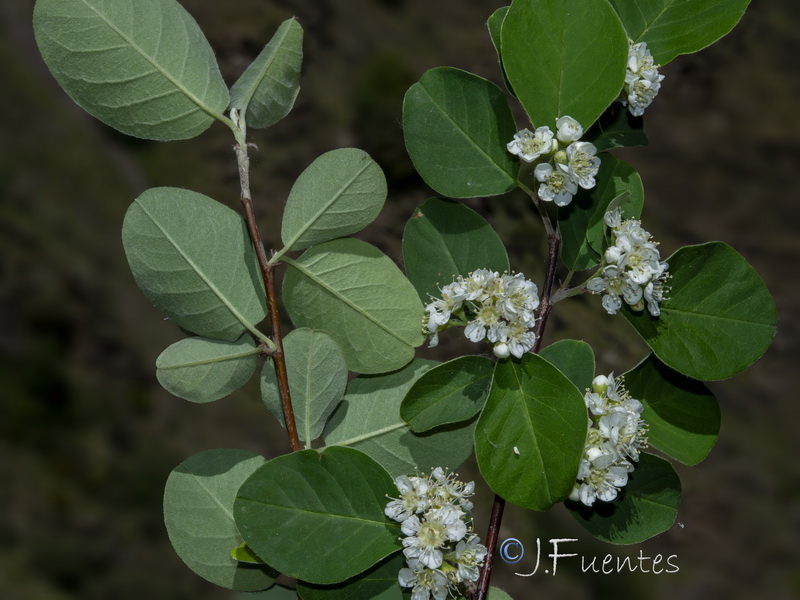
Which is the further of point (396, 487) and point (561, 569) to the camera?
point (561, 569)

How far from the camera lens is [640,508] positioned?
1260 mm

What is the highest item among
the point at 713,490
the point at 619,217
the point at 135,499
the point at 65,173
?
the point at 619,217

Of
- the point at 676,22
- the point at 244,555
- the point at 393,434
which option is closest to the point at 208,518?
the point at 244,555

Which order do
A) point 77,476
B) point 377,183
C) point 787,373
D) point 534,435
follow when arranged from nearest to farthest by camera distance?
point 534,435
point 377,183
point 77,476
point 787,373

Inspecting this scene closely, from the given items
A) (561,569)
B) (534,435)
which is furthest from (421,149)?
(561,569)

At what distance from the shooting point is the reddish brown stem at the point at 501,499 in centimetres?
120

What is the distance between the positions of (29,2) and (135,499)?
3086 millimetres

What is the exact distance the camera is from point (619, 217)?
1153mm

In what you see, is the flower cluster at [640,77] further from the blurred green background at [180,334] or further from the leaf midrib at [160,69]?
the blurred green background at [180,334]

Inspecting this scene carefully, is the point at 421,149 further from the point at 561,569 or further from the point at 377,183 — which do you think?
the point at 561,569

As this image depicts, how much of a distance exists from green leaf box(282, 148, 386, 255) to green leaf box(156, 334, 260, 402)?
0.20m

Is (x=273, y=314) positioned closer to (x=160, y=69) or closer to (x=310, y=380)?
(x=310, y=380)

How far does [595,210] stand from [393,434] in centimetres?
56

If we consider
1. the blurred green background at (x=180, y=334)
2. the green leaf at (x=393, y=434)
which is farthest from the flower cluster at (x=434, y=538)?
the blurred green background at (x=180, y=334)
